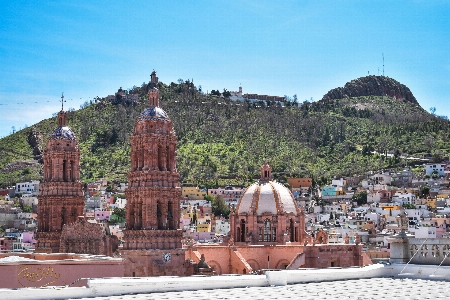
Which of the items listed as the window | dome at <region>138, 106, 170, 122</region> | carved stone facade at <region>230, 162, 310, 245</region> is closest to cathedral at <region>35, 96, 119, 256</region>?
dome at <region>138, 106, 170, 122</region>

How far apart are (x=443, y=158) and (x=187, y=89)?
48.2 m

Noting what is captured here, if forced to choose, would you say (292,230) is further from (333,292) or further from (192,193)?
(192,193)

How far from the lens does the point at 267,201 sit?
4231 centimetres

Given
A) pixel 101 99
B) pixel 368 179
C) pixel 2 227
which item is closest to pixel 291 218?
pixel 2 227

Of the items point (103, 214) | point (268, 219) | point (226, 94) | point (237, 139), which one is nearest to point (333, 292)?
point (268, 219)

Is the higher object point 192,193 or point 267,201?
point 192,193

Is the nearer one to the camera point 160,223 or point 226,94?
point 160,223

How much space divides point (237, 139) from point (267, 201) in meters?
85.5

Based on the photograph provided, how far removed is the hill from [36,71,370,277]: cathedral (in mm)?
68548

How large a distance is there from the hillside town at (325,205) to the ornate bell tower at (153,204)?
37.1 metres

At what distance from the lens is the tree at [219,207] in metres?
101

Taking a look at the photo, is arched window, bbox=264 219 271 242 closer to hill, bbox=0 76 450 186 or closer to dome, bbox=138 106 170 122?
dome, bbox=138 106 170 122

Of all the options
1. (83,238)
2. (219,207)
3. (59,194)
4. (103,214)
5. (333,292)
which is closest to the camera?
(333,292)

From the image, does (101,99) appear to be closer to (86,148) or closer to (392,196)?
(86,148)
